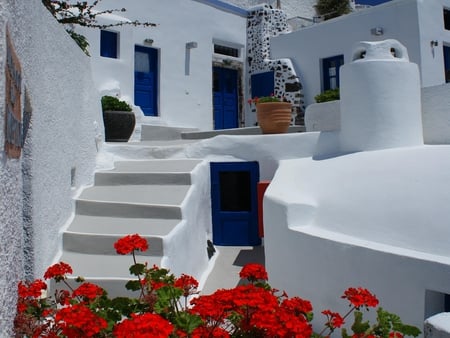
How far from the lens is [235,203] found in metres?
7.90

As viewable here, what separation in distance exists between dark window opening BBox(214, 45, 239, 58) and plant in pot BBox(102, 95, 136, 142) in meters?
5.27

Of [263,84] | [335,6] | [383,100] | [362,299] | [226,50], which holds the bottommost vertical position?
[362,299]

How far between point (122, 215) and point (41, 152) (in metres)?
1.72

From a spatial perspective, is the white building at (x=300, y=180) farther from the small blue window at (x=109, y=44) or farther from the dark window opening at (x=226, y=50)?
the dark window opening at (x=226, y=50)

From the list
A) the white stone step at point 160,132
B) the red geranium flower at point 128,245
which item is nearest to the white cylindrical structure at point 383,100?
the red geranium flower at point 128,245

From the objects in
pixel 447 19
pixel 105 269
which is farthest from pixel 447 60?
pixel 105 269

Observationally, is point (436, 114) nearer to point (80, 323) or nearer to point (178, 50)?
point (80, 323)

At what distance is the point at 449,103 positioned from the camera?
6.59m

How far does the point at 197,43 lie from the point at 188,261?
8227mm

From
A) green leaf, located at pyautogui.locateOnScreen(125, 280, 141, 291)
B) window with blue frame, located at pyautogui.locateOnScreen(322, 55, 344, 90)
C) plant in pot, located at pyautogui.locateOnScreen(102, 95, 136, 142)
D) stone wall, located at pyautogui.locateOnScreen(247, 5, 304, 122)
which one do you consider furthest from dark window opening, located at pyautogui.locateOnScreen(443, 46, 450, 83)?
green leaf, located at pyautogui.locateOnScreen(125, 280, 141, 291)

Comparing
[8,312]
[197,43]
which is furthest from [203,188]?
[197,43]

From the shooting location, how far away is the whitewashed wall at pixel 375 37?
35.1 feet

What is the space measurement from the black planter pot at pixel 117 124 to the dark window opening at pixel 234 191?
7.16ft

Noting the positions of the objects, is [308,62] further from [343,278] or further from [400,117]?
[343,278]
